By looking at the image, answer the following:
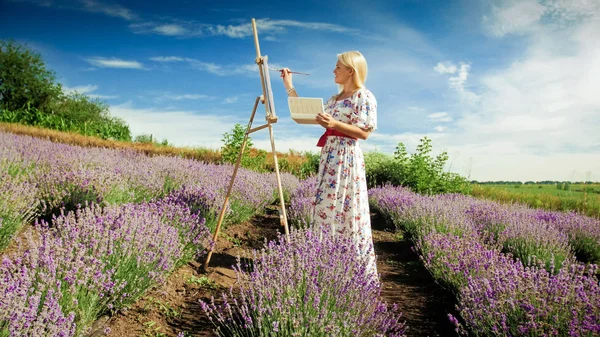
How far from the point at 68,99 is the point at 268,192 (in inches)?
1270

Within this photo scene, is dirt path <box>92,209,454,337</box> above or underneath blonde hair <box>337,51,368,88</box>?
underneath

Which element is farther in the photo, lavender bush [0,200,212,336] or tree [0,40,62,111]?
tree [0,40,62,111]

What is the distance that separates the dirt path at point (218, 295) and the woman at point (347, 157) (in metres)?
0.58

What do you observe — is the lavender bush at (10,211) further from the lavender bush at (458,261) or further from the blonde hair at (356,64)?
the lavender bush at (458,261)

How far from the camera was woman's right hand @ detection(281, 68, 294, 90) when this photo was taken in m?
3.53

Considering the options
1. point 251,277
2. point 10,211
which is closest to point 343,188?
point 251,277

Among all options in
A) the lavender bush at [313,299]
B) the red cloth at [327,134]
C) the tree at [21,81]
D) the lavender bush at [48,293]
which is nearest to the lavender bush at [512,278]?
the lavender bush at [313,299]

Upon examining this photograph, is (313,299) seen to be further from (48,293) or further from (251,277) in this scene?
(48,293)

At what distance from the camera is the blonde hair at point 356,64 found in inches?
131

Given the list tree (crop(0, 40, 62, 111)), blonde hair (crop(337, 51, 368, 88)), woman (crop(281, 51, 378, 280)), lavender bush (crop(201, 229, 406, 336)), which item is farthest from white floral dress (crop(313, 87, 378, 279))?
tree (crop(0, 40, 62, 111))

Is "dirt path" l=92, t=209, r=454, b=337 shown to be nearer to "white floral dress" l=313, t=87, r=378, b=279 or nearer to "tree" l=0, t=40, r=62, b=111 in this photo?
"white floral dress" l=313, t=87, r=378, b=279

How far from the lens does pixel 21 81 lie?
27.4m

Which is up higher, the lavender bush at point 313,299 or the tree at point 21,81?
the tree at point 21,81

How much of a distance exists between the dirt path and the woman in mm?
576
